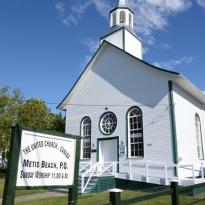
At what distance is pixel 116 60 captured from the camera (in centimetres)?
1972

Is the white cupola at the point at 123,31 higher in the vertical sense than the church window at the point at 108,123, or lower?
higher

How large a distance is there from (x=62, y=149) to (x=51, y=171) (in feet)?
1.38

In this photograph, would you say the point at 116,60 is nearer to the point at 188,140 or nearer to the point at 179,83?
the point at 179,83

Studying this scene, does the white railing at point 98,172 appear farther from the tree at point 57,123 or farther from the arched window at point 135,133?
the tree at point 57,123

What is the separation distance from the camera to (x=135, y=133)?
17625 mm

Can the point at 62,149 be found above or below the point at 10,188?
above

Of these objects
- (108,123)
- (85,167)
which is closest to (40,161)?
(85,167)

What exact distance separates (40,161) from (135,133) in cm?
1366

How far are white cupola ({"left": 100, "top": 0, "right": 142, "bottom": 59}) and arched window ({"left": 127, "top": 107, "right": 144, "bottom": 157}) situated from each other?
644 centimetres

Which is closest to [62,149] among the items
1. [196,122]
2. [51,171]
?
[51,171]

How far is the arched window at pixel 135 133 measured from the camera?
17281 mm

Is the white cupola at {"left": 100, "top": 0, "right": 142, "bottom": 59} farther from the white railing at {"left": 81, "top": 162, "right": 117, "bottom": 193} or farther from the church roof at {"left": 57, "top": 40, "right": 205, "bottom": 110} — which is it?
the white railing at {"left": 81, "top": 162, "right": 117, "bottom": 193}

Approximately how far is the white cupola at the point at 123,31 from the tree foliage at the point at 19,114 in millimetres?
12568

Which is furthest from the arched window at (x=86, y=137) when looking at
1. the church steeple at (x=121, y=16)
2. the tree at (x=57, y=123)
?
the tree at (x=57, y=123)
